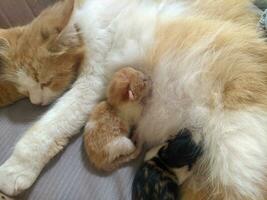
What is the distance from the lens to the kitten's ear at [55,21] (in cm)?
108

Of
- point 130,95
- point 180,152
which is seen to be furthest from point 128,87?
point 180,152

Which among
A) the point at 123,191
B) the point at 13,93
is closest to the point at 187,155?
the point at 123,191

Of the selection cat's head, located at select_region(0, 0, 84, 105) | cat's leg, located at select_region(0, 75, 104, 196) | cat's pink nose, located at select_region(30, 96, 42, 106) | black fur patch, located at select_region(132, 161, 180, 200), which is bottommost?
black fur patch, located at select_region(132, 161, 180, 200)

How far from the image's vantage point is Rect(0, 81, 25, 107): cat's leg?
119 centimetres

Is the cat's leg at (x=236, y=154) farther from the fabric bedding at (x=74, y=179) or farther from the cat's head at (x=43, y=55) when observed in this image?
the cat's head at (x=43, y=55)

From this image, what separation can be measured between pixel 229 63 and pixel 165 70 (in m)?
0.19

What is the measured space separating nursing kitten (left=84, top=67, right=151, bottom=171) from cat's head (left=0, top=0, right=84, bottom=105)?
0.17 m

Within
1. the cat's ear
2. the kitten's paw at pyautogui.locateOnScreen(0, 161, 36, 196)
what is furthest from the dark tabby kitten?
the kitten's paw at pyautogui.locateOnScreen(0, 161, 36, 196)

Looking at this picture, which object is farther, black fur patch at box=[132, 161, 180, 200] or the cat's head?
the cat's head

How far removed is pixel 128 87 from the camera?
1.07 meters

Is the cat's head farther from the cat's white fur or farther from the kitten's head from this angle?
the kitten's head

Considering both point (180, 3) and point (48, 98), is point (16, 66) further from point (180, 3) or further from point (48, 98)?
point (180, 3)

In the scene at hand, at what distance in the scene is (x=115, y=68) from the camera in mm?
1182

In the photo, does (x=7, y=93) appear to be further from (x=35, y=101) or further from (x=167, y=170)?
(x=167, y=170)
